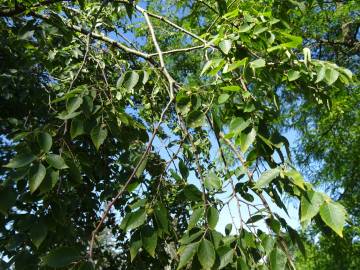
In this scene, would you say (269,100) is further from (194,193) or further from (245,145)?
(194,193)

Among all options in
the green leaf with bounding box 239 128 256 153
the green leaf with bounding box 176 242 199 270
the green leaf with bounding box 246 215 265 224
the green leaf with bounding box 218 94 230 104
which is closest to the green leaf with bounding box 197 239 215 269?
the green leaf with bounding box 176 242 199 270

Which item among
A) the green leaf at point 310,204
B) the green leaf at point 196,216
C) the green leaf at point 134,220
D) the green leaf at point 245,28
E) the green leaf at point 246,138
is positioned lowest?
the green leaf at point 310,204

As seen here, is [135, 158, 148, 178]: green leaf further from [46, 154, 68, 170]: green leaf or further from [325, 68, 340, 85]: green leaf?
[325, 68, 340, 85]: green leaf

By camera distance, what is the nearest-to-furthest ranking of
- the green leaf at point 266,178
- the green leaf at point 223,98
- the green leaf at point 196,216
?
the green leaf at point 266,178 < the green leaf at point 196,216 < the green leaf at point 223,98

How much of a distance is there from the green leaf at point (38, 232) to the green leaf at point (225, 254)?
403mm

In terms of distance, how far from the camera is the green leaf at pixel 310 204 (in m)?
0.89

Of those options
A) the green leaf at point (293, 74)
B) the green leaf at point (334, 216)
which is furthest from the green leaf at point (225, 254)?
the green leaf at point (293, 74)

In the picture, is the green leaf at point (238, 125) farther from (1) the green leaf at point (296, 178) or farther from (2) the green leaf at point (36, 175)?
(2) the green leaf at point (36, 175)

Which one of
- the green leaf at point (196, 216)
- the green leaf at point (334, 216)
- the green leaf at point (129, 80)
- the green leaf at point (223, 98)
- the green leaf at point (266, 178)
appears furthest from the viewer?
the green leaf at point (129, 80)

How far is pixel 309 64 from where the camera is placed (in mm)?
1261

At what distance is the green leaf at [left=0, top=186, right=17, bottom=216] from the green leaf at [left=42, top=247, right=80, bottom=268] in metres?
0.17

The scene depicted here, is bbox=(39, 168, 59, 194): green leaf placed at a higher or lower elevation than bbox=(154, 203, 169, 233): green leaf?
higher

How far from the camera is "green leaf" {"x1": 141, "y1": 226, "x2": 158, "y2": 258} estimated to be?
1.03 m

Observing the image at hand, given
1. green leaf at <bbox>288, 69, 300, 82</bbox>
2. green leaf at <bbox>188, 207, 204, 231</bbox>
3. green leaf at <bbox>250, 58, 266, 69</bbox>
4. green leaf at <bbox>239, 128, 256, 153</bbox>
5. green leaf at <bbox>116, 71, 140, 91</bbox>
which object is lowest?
green leaf at <bbox>188, 207, 204, 231</bbox>
